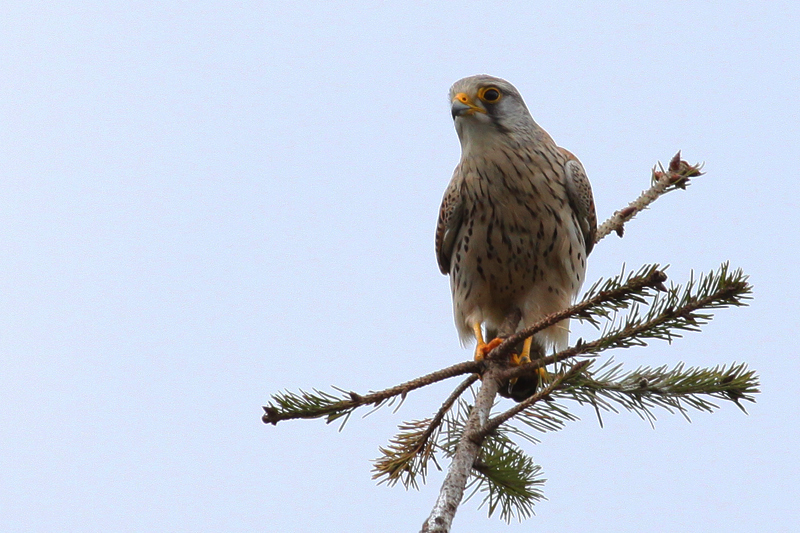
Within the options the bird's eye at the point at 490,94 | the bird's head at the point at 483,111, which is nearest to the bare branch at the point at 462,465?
the bird's head at the point at 483,111

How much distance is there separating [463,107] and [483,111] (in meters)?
0.15

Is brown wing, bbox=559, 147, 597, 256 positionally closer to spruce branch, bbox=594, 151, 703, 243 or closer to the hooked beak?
spruce branch, bbox=594, 151, 703, 243

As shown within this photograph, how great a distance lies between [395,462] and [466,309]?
5.56 feet

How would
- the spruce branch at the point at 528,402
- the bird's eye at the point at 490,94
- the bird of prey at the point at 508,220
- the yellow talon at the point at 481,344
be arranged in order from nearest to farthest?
the spruce branch at the point at 528,402 < the yellow talon at the point at 481,344 < the bird of prey at the point at 508,220 < the bird's eye at the point at 490,94

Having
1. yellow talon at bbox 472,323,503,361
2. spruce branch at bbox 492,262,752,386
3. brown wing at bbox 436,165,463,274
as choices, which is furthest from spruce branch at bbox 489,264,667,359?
brown wing at bbox 436,165,463,274

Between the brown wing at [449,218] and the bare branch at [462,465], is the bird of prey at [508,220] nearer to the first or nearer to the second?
the brown wing at [449,218]

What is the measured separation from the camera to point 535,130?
4.57 metres

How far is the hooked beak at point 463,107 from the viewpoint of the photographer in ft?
14.0

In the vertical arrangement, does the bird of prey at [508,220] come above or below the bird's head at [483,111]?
below

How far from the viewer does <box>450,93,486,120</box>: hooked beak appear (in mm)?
4266

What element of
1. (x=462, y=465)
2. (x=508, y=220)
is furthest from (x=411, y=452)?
(x=508, y=220)

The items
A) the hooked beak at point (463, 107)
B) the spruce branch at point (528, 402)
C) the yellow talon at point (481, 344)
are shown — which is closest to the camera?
the spruce branch at point (528, 402)

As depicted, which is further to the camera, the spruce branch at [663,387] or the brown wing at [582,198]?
the brown wing at [582,198]

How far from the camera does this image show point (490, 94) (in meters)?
4.42
